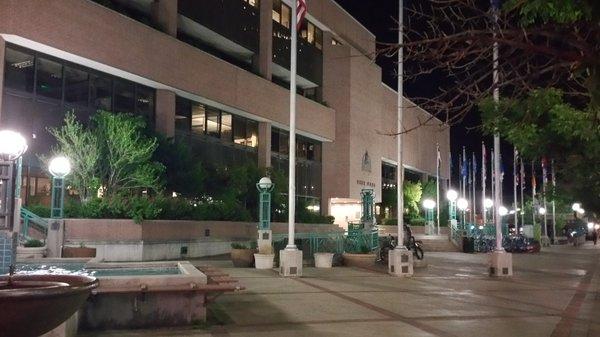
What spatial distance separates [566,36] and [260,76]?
126 feet

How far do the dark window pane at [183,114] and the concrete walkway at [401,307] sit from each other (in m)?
16.3

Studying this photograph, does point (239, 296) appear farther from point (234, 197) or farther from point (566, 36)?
point (234, 197)

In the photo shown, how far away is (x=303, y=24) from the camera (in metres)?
50.7

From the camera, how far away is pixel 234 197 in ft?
115

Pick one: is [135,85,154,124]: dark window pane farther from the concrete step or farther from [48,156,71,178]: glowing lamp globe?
the concrete step

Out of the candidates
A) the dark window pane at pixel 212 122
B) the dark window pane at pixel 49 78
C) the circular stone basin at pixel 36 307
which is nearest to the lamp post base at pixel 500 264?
the circular stone basin at pixel 36 307

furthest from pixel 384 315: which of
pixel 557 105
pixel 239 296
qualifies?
pixel 557 105

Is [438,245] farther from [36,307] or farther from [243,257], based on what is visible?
[36,307]

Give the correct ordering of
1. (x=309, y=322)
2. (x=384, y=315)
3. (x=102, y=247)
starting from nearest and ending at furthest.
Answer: (x=309, y=322) < (x=384, y=315) < (x=102, y=247)

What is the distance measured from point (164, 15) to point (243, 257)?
16274 mm

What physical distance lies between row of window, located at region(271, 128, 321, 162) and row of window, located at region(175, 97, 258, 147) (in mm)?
3196

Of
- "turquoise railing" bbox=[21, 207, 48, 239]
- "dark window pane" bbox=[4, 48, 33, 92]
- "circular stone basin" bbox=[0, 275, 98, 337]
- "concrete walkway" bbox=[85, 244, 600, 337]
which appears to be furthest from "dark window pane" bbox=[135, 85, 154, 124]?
"circular stone basin" bbox=[0, 275, 98, 337]

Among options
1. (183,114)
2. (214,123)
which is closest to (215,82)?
(183,114)

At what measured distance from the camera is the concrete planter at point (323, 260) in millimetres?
24156
